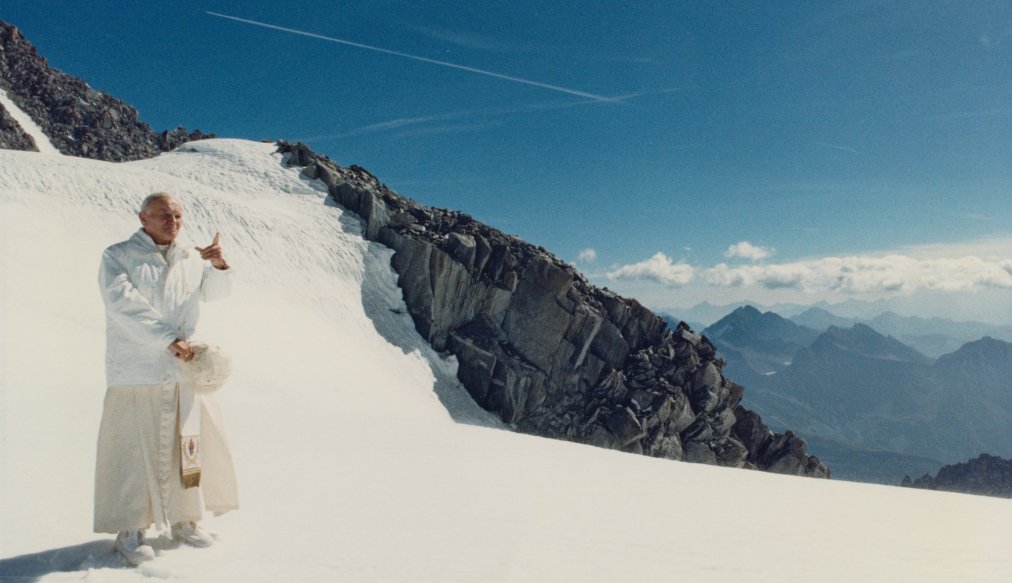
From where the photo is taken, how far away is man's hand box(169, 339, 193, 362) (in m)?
5.23

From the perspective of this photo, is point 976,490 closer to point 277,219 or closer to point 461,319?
point 461,319

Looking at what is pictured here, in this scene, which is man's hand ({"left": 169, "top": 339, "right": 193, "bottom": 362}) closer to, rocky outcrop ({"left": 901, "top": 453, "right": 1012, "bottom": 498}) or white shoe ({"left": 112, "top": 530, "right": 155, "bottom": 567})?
white shoe ({"left": 112, "top": 530, "right": 155, "bottom": 567})

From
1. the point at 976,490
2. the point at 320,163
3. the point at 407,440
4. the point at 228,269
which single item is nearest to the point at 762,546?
the point at 228,269

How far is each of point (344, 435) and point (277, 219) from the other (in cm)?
2967

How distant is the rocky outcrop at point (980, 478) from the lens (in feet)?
374

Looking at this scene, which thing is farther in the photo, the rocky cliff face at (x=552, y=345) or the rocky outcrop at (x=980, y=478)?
the rocky outcrop at (x=980, y=478)

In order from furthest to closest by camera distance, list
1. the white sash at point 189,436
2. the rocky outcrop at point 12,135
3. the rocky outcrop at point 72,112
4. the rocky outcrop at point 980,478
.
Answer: the rocky outcrop at point 980,478 < the rocky outcrop at point 72,112 < the rocky outcrop at point 12,135 < the white sash at point 189,436

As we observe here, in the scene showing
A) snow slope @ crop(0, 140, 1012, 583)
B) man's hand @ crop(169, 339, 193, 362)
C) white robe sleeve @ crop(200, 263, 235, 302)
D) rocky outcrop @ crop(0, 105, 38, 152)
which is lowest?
snow slope @ crop(0, 140, 1012, 583)

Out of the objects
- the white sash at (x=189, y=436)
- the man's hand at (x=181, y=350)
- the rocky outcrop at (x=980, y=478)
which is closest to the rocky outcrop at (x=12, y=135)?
the white sash at (x=189, y=436)

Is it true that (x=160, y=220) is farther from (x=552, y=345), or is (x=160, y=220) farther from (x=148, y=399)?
(x=552, y=345)

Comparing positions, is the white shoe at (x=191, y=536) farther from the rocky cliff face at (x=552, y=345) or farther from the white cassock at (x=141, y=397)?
the rocky cliff face at (x=552, y=345)

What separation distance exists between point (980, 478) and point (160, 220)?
5863 inches

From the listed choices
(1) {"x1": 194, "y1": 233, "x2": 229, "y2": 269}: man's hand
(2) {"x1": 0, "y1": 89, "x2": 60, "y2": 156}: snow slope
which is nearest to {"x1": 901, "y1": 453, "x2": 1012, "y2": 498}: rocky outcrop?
(1) {"x1": 194, "y1": 233, "x2": 229, "y2": 269}: man's hand

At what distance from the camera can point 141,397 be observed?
538cm
